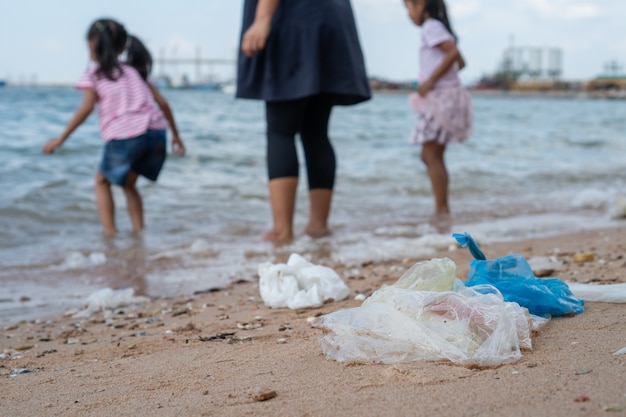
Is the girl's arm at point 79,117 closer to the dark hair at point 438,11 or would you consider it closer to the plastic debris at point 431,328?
the dark hair at point 438,11

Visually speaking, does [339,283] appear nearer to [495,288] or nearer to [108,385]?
[495,288]

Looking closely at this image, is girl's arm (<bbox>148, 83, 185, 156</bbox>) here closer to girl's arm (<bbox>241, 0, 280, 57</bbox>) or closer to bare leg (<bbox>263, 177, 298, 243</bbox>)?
bare leg (<bbox>263, 177, 298, 243</bbox>)

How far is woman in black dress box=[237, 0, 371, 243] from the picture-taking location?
4.14 metres

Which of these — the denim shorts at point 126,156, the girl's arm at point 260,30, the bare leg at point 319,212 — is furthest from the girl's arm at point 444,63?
the denim shorts at point 126,156

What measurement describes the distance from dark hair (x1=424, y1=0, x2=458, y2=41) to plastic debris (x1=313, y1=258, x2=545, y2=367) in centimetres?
386

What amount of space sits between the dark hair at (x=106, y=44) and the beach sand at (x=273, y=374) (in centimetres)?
261

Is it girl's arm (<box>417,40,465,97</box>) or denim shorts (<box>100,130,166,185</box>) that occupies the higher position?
girl's arm (<box>417,40,465,97</box>)

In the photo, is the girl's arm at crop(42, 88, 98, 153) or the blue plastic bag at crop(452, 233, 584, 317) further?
the girl's arm at crop(42, 88, 98, 153)

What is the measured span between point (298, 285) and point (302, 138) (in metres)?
1.85

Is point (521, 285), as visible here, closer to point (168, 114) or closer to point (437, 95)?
point (437, 95)

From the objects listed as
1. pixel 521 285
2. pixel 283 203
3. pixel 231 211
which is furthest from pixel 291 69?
pixel 231 211

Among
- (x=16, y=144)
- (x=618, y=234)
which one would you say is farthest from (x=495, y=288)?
(x=16, y=144)

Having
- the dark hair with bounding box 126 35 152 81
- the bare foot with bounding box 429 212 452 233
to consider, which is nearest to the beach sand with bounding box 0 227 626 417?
the bare foot with bounding box 429 212 452 233

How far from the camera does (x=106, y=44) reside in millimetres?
5145
